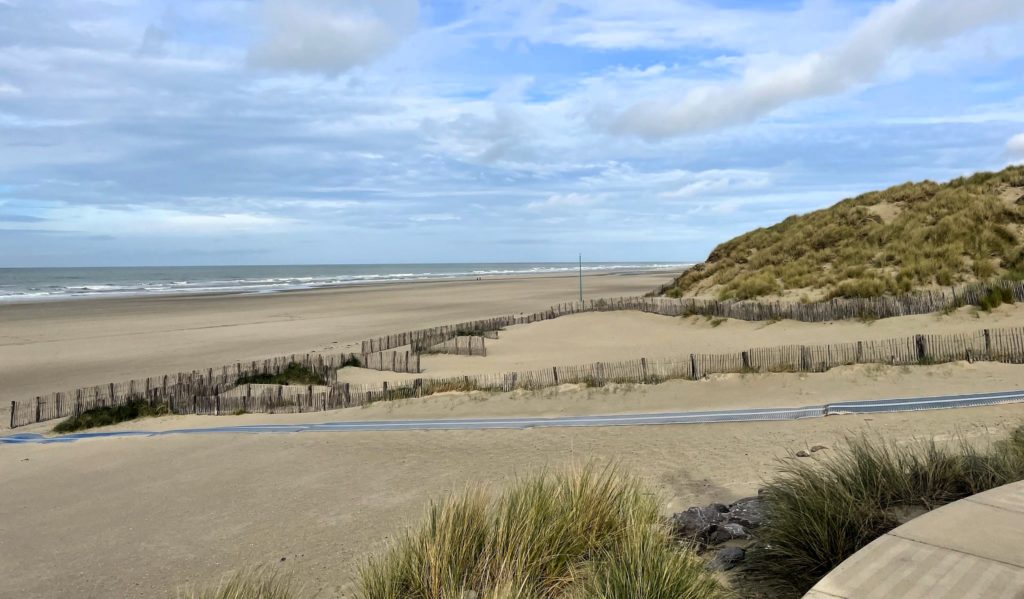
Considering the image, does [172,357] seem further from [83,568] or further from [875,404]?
[875,404]

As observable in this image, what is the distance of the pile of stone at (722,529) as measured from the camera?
435 cm

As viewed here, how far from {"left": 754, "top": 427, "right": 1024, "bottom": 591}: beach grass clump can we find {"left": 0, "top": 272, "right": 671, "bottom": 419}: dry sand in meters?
17.8

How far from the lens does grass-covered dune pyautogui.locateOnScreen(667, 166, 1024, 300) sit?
20.4 meters

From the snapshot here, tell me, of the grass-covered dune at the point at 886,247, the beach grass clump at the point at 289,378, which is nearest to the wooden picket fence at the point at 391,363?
the beach grass clump at the point at 289,378

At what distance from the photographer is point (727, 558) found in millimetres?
4305

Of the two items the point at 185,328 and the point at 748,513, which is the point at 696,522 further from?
the point at 185,328

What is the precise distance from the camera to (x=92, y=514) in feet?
25.5

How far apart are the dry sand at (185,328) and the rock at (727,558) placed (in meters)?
17.5

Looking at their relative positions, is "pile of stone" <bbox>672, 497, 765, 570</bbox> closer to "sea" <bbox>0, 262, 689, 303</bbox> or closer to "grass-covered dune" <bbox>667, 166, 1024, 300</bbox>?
"grass-covered dune" <bbox>667, 166, 1024, 300</bbox>

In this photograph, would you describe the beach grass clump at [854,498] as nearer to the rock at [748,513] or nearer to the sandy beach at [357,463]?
the rock at [748,513]

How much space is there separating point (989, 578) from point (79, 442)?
13.2m

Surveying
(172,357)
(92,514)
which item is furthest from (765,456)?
(172,357)

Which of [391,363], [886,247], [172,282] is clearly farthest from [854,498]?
[172,282]

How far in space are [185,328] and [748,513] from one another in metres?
30.9
